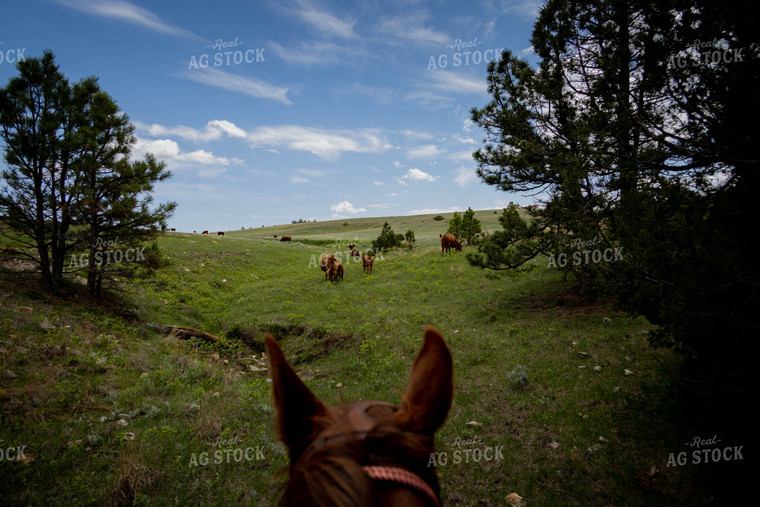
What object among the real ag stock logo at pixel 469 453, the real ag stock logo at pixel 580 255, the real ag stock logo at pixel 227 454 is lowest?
the real ag stock logo at pixel 469 453

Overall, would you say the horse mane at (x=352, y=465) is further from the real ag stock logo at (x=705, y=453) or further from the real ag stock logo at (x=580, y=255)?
the real ag stock logo at (x=580, y=255)

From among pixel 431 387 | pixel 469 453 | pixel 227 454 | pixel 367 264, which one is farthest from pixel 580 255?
pixel 367 264

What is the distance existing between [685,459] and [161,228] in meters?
15.2

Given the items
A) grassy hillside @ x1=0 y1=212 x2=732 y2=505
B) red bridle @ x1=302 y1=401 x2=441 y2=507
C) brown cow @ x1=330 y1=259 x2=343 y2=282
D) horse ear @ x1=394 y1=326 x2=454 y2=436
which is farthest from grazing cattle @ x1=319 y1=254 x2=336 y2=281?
red bridle @ x1=302 y1=401 x2=441 y2=507

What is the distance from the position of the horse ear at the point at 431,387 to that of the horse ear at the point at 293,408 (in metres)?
0.43

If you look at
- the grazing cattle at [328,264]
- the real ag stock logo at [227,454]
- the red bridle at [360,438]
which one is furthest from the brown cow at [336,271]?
the red bridle at [360,438]

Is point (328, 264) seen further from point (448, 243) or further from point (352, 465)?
point (352, 465)

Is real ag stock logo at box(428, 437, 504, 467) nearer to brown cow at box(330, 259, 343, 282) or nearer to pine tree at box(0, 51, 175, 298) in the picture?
pine tree at box(0, 51, 175, 298)

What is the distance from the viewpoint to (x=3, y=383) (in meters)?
5.62

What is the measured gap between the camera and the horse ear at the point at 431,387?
150cm

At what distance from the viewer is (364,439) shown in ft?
3.83

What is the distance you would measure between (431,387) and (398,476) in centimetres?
52

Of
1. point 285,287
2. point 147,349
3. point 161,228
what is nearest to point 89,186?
point 161,228

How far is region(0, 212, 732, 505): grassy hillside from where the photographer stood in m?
4.27
